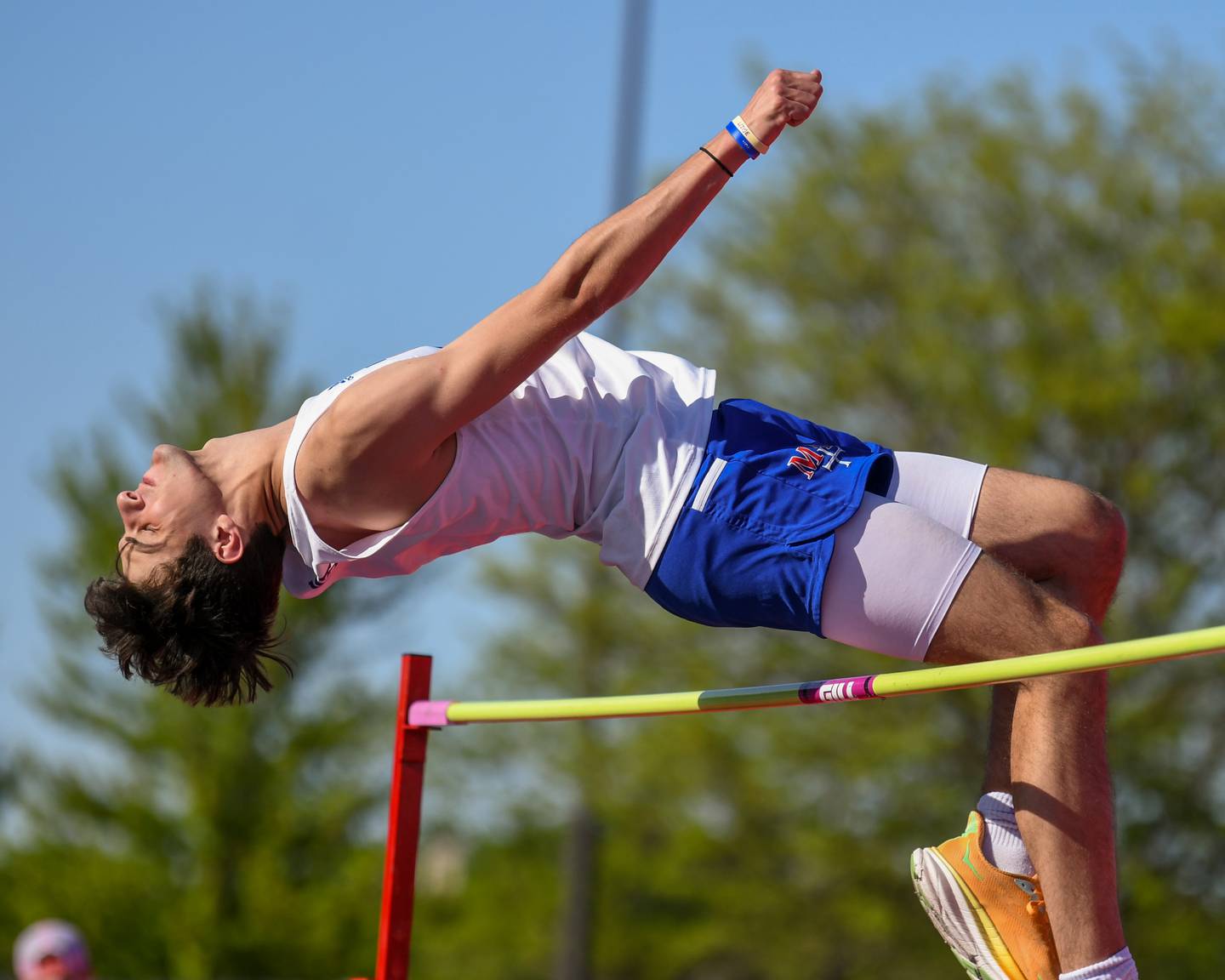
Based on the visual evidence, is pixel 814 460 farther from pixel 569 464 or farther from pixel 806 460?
pixel 569 464

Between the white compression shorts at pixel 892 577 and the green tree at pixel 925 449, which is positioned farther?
the green tree at pixel 925 449

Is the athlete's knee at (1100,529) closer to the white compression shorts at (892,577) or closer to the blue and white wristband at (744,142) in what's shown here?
the white compression shorts at (892,577)

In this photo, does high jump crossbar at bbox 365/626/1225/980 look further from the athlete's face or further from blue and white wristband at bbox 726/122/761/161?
blue and white wristband at bbox 726/122/761/161

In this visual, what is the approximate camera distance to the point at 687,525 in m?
3.11

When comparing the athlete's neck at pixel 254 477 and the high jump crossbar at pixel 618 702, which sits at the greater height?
the athlete's neck at pixel 254 477

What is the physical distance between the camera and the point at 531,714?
11.6 ft

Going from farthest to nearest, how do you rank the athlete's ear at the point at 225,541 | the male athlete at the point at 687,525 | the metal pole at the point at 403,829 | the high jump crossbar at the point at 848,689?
the metal pole at the point at 403,829 < the athlete's ear at the point at 225,541 < the male athlete at the point at 687,525 < the high jump crossbar at the point at 848,689

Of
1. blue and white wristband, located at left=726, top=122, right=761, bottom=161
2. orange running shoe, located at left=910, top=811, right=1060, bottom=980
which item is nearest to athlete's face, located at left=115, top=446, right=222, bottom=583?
blue and white wristband, located at left=726, top=122, right=761, bottom=161

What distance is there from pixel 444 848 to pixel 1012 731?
72.4ft

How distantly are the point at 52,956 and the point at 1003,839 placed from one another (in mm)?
4467

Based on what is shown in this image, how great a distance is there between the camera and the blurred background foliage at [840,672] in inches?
558

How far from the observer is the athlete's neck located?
338cm

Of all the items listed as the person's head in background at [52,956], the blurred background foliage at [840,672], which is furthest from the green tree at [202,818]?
the person's head in background at [52,956]

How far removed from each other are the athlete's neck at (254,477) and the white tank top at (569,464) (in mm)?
104
